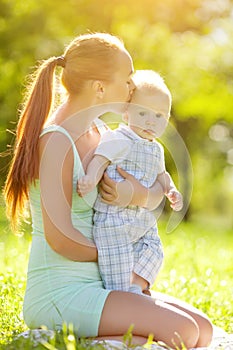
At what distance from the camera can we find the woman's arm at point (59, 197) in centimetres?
331

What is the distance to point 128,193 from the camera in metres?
3.54

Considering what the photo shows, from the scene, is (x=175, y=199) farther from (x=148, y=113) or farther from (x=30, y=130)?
(x=30, y=130)

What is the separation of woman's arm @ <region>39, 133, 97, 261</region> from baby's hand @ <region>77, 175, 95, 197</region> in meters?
0.04

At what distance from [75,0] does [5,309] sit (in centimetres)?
1278

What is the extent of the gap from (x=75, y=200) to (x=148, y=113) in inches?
24.0

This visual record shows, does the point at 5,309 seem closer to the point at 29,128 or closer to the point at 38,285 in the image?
the point at 38,285

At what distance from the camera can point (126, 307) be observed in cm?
331

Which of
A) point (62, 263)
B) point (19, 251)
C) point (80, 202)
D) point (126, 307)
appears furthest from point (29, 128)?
point (19, 251)

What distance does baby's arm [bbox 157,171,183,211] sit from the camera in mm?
3773

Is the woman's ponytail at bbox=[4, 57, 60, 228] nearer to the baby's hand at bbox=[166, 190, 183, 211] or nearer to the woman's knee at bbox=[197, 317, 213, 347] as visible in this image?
the baby's hand at bbox=[166, 190, 183, 211]

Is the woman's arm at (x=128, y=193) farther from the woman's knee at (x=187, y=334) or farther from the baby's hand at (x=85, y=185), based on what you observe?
the woman's knee at (x=187, y=334)

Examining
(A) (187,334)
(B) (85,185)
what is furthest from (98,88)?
(A) (187,334)

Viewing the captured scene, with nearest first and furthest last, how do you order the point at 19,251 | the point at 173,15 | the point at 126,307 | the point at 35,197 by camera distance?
the point at 126,307 < the point at 35,197 < the point at 19,251 < the point at 173,15

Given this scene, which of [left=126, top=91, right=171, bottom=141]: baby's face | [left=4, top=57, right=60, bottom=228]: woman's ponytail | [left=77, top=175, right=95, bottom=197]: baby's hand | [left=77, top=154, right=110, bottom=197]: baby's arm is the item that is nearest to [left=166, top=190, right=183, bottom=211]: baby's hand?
[left=126, top=91, right=171, bottom=141]: baby's face
